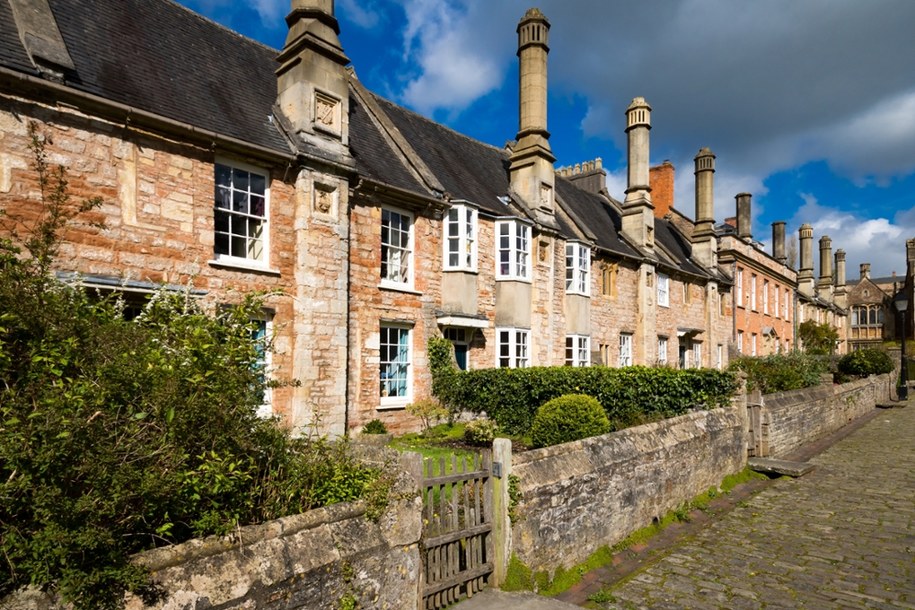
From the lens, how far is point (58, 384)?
3482 mm

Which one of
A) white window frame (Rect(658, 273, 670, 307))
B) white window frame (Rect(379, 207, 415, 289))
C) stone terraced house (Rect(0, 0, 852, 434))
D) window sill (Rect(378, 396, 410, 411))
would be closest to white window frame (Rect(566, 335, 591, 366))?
stone terraced house (Rect(0, 0, 852, 434))

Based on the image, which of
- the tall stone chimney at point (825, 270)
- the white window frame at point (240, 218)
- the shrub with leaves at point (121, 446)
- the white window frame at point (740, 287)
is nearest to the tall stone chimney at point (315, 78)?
the white window frame at point (240, 218)

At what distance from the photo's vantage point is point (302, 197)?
40.8 feet

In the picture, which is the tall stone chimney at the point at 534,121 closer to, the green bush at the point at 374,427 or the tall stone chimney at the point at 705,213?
the green bush at the point at 374,427

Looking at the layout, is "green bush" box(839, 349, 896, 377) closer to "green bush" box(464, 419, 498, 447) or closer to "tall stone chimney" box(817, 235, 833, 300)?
"tall stone chimney" box(817, 235, 833, 300)

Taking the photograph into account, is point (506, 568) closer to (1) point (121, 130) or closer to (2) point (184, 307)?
(2) point (184, 307)

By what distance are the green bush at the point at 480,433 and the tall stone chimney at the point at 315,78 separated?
24.4 feet

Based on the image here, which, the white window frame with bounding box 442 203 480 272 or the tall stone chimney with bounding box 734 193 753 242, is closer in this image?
the white window frame with bounding box 442 203 480 272

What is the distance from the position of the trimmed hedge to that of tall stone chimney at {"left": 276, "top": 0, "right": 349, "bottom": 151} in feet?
20.8

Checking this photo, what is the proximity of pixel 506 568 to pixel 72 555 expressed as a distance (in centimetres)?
438

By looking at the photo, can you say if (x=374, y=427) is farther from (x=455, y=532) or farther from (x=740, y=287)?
(x=740, y=287)

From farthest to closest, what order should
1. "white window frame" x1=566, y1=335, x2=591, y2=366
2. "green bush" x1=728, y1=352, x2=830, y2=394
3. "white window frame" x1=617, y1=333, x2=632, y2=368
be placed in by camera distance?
"white window frame" x1=617, y1=333, x2=632, y2=368 → "white window frame" x1=566, y1=335, x2=591, y2=366 → "green bush" x1=728, y1=352, x2=830, y2=394

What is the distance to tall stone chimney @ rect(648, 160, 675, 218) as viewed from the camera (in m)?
35.2

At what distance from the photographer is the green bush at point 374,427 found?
13164 mm
